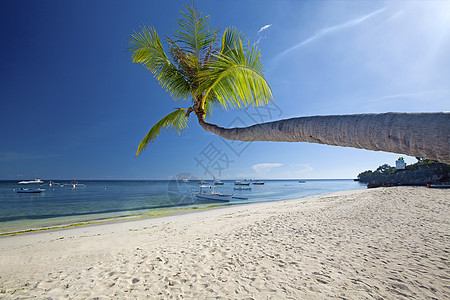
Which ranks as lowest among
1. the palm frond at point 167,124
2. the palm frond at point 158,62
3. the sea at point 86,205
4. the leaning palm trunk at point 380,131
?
the sea at point 86,205

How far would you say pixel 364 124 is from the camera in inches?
58.2

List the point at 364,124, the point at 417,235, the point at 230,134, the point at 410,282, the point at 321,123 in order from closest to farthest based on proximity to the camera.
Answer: the point at 364,124, the point at 321,123, the point at 230,134, the point at 410,282, the point at 417,235

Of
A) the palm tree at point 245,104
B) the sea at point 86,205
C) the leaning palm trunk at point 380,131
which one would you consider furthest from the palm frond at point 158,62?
the sea at point 86,205

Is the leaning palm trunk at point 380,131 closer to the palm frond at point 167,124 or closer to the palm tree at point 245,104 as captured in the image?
the palm tree at point 245,104

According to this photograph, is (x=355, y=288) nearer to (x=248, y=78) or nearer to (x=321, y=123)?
(x=321, y=123)

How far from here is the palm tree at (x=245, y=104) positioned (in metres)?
1.19

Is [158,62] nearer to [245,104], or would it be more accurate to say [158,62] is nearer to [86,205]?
[245,104]

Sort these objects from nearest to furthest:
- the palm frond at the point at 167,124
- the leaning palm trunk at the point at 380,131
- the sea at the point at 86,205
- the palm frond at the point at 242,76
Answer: the leaning palm trunk at the point at 380,131
the palm frond at the point at 242,76
the palm frond at the point at 167,124
the sea at the point at 86,205

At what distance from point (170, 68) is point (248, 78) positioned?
1.96 metres

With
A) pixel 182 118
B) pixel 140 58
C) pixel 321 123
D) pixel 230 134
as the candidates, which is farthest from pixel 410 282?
pixel 140 58

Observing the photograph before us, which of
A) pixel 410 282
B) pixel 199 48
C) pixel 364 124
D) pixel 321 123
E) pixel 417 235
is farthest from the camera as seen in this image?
pixel 417 235

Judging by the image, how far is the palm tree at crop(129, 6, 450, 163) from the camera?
46.7 inches

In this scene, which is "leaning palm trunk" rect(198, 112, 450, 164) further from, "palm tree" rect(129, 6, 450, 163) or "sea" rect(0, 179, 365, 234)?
"sea" rect(0, 179, 365, 234)

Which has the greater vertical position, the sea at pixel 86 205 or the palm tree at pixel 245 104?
the palm tree at pixel 245 104
